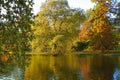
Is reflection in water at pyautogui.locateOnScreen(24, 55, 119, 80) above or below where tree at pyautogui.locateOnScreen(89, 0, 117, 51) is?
below

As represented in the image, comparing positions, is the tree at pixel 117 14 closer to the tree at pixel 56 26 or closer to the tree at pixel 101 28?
the tree at pixel 101 28

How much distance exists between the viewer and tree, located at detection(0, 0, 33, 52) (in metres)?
9.83

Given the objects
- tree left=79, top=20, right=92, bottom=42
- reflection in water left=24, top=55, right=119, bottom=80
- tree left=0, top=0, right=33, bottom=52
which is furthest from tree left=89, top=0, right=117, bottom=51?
tree left=0, top=0, right=33, bottom=52

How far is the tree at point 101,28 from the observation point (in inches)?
2458

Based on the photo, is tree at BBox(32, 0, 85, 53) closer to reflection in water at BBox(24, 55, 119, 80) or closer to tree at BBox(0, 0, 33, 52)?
reflection in water at BBox(24, 55, 119, 80)

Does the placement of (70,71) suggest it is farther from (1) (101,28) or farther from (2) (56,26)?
(1) (101,28)

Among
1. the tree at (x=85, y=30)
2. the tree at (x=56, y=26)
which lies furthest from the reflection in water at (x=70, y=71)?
the tree at (x=85, y=30)

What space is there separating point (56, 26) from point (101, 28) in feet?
28.8

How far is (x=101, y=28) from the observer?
204ft

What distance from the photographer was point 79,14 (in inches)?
2446

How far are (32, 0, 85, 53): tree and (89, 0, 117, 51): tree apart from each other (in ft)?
9.19

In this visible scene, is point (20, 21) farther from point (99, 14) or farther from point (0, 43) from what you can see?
point (99, 14)

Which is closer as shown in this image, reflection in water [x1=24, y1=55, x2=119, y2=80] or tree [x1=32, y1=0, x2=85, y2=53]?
reflection in water [x1=24, y1=55, x2=119, y2=80]

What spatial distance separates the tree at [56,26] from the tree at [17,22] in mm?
46337
